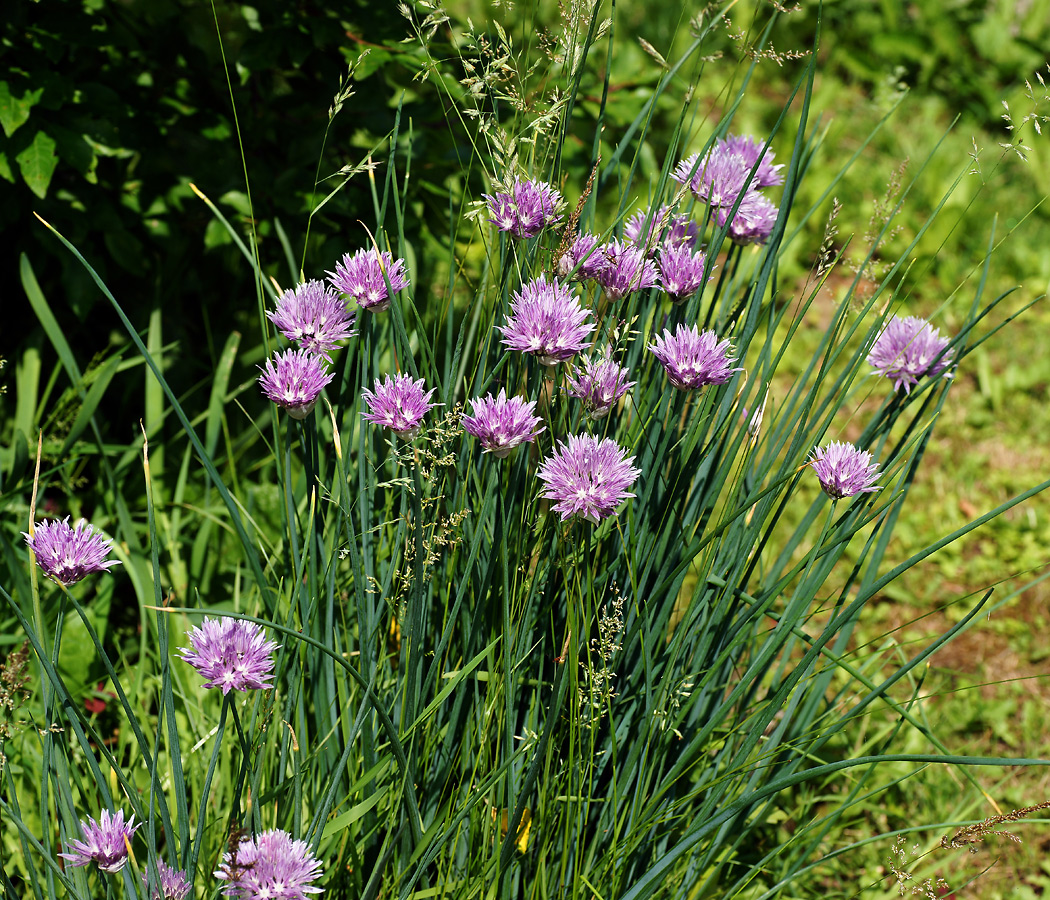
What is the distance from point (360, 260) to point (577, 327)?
33 cm

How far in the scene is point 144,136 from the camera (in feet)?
7.36

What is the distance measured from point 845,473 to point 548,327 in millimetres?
458

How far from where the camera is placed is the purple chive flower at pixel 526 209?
45.9 inches

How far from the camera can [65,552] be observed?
3.44ft

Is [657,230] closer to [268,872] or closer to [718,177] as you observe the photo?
[718,177]

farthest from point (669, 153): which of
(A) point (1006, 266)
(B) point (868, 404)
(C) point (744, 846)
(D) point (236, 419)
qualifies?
(A) point (1006, 266)

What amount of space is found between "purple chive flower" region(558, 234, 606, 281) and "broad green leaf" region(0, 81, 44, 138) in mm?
1332

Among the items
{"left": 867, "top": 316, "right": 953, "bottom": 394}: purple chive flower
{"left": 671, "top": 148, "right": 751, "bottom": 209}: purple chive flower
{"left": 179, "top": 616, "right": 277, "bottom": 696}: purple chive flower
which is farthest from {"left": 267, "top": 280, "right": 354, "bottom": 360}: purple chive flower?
{"left": 867, "top": 316, "right": 953, "bottom": 394}: purple chive flower

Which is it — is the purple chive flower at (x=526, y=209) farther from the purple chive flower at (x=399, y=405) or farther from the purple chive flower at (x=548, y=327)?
the purple chive flower at (x=399, y=405)

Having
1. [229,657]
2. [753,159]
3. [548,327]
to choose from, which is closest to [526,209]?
[548,327]

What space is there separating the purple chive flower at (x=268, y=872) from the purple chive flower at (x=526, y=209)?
775 mm

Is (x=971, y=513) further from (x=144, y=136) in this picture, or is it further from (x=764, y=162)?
(x=144, y=136)

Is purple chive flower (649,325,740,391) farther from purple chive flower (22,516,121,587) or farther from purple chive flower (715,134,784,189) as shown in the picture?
purple chive flower (22,516,121,587)

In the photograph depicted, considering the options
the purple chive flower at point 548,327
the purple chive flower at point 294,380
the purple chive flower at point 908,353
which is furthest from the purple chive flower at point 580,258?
the purple chive flower at point 908,353
